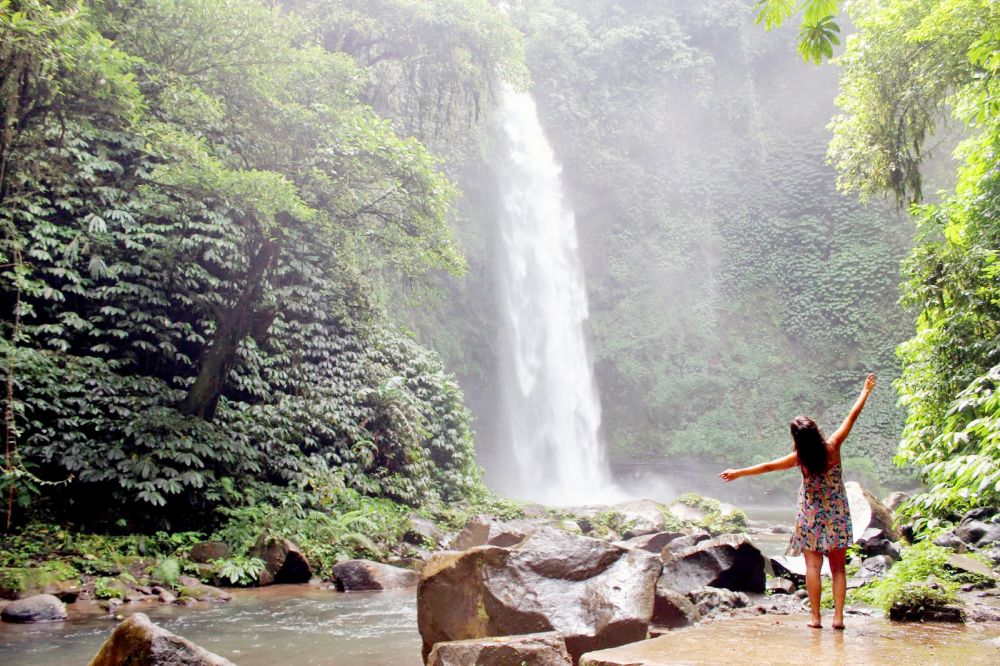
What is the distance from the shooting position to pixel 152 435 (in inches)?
337

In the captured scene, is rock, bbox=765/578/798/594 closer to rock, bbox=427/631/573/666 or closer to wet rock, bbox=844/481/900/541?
wet rock, bbox=844/481/900/541

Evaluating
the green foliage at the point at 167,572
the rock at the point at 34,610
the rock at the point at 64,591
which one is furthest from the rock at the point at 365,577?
the rock at the point at 34,610

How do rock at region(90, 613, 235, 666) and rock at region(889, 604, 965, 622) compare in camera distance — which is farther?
rock at region(889, 604, 965, 622)

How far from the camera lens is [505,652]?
341 cm

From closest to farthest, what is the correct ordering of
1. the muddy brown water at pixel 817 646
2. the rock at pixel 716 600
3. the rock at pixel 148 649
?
1. the muddy brown water at pixel 817 646
2. the rock at pixel 148 649
3. the rock at pixel 716 600

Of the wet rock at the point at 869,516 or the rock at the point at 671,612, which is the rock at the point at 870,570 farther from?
the rock at the point at 671,612

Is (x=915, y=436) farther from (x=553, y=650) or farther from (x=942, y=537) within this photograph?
(x=553, y=650)

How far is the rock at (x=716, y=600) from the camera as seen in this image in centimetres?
538

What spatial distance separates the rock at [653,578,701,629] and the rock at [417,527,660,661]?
53cm

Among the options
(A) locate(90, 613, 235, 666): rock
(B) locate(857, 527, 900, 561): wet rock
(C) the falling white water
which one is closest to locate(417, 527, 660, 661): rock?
(A) locate(90, 613, 235, 666): rock

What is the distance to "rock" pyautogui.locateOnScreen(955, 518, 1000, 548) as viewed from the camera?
6941 millimetres

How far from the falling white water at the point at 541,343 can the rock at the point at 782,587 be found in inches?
593

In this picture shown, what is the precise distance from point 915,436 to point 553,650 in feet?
17.3

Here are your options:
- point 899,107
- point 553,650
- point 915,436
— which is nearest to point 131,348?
point 553,650
